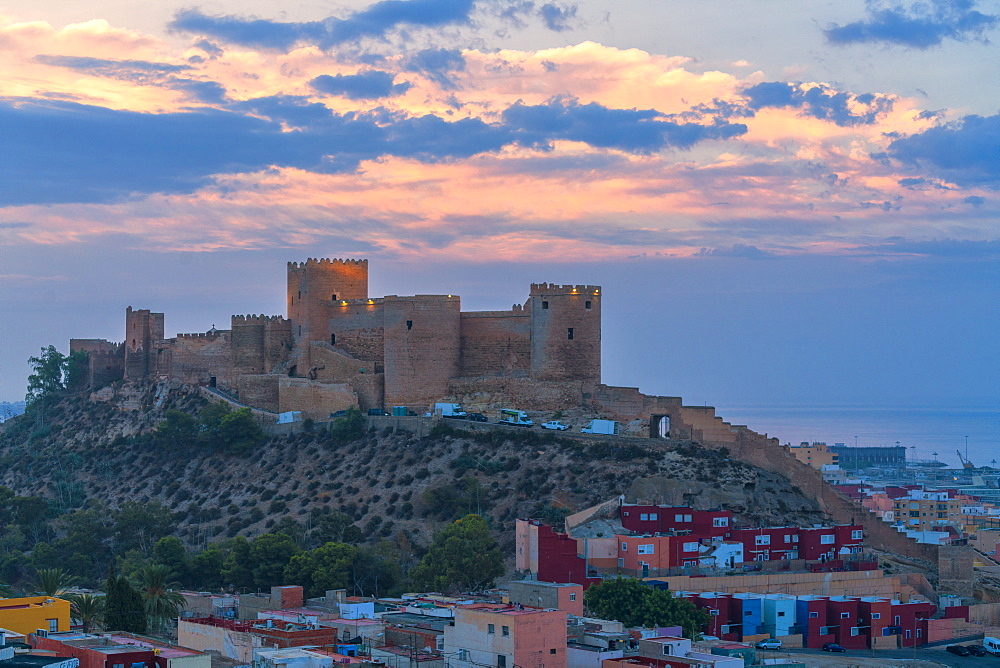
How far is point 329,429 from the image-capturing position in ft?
185

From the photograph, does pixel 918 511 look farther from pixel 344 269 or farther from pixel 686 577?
pixel 686 577

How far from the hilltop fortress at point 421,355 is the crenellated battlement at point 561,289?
1.3 inches

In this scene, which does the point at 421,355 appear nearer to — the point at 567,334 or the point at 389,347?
the point at 389,347

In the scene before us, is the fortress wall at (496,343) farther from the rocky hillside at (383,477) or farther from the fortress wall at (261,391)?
the fortress wall at (261,391)

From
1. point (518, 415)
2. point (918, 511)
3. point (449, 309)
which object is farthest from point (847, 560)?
point (918, 511)

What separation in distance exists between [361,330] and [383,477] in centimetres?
677

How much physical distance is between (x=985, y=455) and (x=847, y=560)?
152 m

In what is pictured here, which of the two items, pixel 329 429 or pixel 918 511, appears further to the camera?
pixel 918 511

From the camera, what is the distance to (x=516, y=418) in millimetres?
53094

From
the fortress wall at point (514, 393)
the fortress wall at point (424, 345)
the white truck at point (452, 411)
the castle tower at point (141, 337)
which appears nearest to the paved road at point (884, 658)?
the fortress wall at point (514, 393)

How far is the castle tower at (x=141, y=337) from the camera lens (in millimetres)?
66438

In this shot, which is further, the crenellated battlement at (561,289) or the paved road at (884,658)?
the crenellated battlement at (561,289)

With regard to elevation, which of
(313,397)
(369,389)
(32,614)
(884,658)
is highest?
(369,389)

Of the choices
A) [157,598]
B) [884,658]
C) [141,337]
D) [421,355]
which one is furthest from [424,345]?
[884,658]
